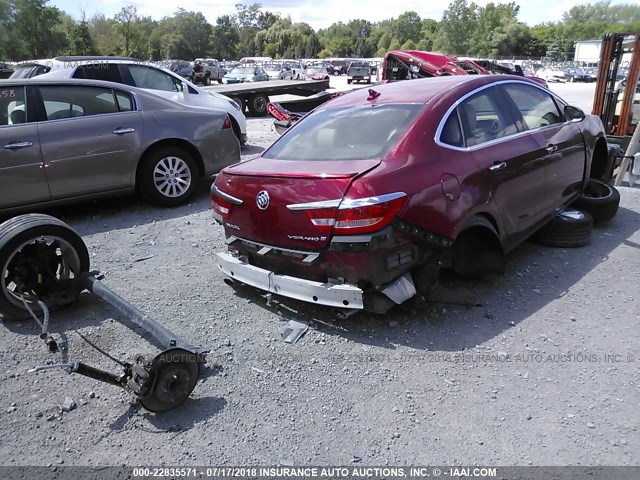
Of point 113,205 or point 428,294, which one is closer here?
point 428,294

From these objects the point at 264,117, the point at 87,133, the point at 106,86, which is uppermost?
the point at 106,86

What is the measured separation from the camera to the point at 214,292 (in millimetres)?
4430

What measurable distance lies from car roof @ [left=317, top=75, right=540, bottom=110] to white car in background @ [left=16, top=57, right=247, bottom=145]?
5.80m


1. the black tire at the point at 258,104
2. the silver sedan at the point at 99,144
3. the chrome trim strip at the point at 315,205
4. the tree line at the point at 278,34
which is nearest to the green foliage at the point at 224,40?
the tree line at the point at 278,34

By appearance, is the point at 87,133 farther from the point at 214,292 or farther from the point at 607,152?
the point at 607,152

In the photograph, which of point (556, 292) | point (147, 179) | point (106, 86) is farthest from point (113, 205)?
point (556, 292)

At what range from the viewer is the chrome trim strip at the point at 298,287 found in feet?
11.2

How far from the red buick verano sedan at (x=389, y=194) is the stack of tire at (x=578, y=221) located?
468 mm

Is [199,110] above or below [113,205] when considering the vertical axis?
above

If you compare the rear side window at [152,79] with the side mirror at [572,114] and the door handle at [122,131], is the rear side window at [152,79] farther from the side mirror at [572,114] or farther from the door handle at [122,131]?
the side mirror at [572,114]

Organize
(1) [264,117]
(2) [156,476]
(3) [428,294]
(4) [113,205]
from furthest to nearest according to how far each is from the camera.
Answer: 1. (1) [264,117]
2. (4) [113,205]
3. (3) [428,294]
4. (2) [156,476]

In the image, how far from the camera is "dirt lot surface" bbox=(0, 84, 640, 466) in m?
2.67

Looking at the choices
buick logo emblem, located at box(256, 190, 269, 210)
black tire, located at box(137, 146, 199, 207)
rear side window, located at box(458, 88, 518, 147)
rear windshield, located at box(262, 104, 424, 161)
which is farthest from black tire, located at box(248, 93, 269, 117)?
buick logo emblem, located at box(256, 190, 269, 210)

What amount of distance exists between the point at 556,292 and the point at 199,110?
4.92m
